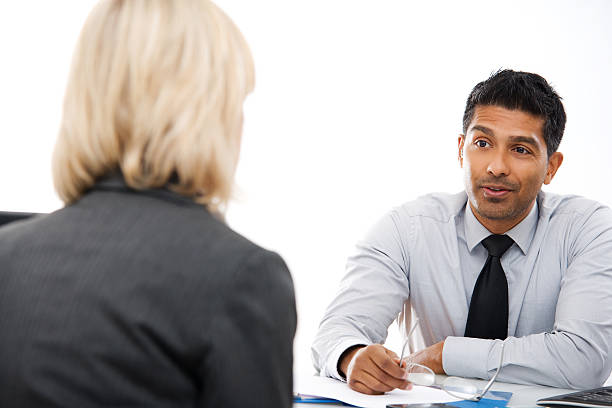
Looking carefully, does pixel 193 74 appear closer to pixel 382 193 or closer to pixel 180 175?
pixel 180 175

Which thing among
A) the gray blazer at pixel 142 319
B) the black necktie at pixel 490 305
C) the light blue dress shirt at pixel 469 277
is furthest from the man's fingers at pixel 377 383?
the gray blazer at pixel 142 319

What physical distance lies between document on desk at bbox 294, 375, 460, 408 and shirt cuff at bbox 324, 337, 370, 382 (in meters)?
0.07

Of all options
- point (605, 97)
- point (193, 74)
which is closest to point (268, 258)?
point (193, 74)

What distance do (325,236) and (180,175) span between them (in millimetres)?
3400

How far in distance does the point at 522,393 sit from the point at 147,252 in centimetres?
117

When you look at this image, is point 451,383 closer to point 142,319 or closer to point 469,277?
point 469,277

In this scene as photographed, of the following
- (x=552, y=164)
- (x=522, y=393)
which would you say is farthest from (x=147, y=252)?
(x=552, y=164)

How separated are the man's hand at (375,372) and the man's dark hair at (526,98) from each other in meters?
1.03

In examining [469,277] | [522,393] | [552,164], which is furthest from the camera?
[552,164]

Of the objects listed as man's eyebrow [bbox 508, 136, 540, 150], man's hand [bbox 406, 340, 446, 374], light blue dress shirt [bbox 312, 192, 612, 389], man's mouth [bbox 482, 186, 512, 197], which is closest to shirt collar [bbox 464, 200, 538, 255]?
light blue dress shirt [bbox 312, 192, 612, 389]

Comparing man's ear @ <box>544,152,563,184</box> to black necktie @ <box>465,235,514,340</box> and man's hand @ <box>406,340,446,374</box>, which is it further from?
man's hand @ <box>406,340,446,374</box>

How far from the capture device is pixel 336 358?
174 centimetres

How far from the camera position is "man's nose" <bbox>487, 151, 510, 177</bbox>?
7.14 feet

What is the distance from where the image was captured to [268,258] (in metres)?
0.80
